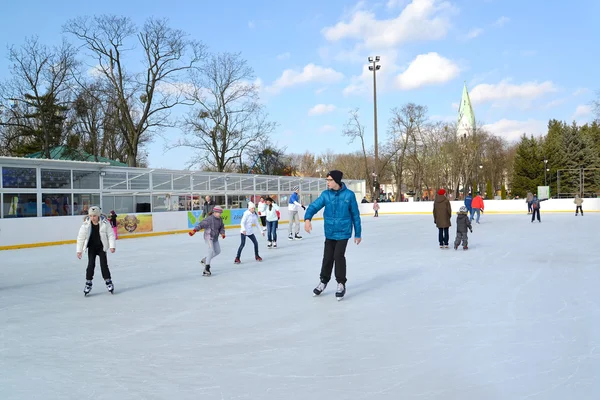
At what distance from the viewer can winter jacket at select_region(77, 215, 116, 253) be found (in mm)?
7152

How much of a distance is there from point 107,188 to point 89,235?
14.0 meters

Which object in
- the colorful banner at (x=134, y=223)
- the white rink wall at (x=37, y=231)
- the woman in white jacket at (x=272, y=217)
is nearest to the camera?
the woman in white jacket at (x=272, y=217)

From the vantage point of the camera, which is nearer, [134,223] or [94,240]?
[94,240]

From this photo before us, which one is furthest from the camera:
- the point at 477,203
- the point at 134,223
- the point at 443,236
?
the point at 477,203

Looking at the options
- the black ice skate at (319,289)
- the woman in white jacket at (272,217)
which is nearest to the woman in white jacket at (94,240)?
the black ice skate at (319,289)

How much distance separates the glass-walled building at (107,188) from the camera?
1691cm

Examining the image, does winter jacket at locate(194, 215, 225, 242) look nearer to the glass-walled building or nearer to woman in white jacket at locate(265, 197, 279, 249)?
woman in white jacket at locate(265, 197, 279, 249)

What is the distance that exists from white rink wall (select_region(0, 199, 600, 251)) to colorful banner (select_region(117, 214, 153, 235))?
261mm

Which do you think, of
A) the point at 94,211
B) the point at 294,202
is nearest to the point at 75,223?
the point at 294,202

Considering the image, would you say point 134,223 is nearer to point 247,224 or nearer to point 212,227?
point 247,224

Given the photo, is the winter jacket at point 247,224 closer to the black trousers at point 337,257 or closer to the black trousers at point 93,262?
the black trousers at point 93,262

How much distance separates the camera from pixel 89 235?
23.8 feet

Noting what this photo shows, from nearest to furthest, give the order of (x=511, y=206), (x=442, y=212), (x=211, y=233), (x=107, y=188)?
1. (x=211, y=233)
2. (x=442, y=212)
3. (x=107, y=188)
4. (x=511, y=206)

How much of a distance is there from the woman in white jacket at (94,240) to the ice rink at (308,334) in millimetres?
322
